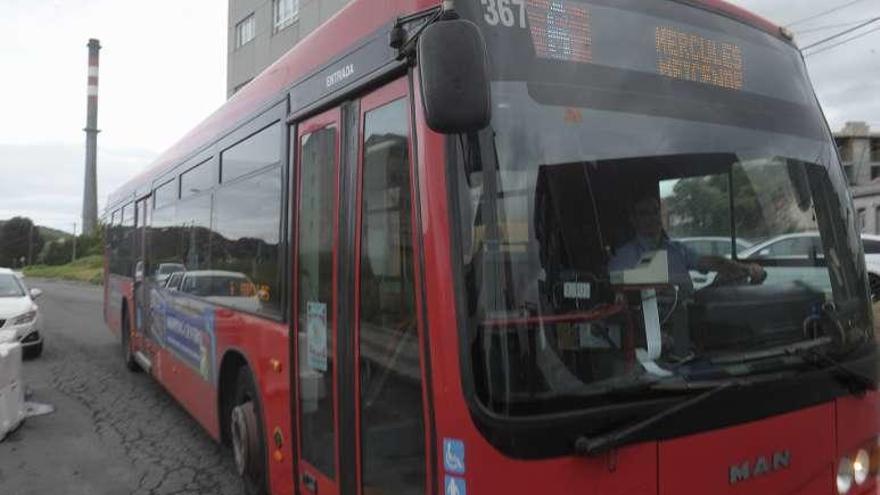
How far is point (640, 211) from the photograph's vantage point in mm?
2623

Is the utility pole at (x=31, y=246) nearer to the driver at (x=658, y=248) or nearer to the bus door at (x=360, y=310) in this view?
the bus door at (x=360, y=310)

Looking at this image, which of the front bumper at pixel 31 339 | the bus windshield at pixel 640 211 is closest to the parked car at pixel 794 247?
the bus windshield at pixel 640 211

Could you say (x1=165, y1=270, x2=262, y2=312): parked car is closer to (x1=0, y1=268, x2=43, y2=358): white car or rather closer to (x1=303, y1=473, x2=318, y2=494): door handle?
(x1=303, y1=473, x2=318, y2=494): door handle

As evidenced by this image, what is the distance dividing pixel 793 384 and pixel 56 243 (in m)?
93.3

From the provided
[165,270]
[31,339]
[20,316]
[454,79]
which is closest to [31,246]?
[31,339]

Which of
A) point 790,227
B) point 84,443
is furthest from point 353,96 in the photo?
point 84,443

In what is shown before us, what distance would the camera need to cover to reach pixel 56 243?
8325 centimetres

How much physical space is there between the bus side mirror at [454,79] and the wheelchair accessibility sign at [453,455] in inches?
39.2

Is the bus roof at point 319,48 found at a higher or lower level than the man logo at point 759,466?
higher

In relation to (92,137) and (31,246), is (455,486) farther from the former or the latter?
(31,246)

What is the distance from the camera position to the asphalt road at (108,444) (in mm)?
5105

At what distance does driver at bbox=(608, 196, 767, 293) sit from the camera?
250 cm

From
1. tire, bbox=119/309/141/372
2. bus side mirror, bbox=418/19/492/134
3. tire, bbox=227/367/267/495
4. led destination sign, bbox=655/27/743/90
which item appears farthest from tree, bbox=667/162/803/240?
tire, bbox=119/309/141/372

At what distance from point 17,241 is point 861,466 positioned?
10727cm
